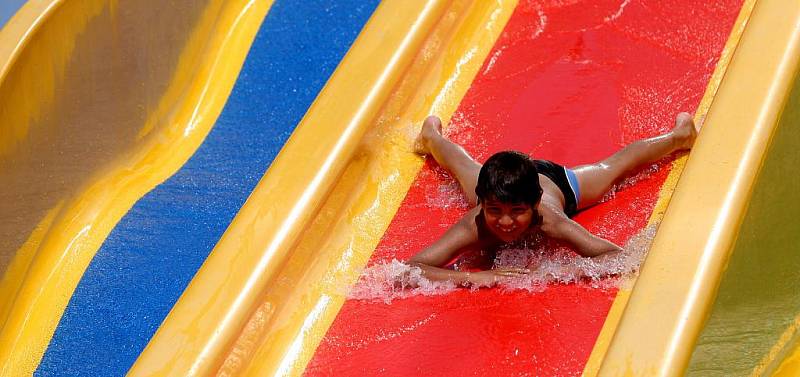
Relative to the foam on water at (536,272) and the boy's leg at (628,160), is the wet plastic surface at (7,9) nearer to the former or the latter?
the foam on water at (536,272)

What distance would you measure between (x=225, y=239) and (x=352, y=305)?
33 centimetres

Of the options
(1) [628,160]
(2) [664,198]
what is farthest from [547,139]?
(2) [664,198]

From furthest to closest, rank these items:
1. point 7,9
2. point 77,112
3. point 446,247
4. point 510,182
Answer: point 7,9 → point 77,112 → point 446,247 → point 510,182

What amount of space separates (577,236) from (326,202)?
635 mm

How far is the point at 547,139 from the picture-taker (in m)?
3.13

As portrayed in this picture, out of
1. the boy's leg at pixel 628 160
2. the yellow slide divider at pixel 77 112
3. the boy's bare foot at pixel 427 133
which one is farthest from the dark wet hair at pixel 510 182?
the yellow slide divider at pixel 77 112

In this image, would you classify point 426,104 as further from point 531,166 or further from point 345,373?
point 345,373

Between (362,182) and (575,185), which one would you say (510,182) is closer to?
(575,185)

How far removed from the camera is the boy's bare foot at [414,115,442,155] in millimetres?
3104

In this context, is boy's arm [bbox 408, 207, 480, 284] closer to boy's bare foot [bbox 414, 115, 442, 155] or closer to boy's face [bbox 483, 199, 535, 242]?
boy's face [bbox 483, 199, 535, 242]

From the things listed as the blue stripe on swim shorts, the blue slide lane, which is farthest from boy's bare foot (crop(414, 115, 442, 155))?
the blue stripe on swim shorts

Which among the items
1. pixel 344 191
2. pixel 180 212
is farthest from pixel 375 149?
pixel 180 212

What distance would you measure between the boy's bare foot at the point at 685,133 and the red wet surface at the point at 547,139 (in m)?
0.09

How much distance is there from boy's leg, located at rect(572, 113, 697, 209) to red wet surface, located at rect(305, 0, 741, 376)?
0.04 meters
